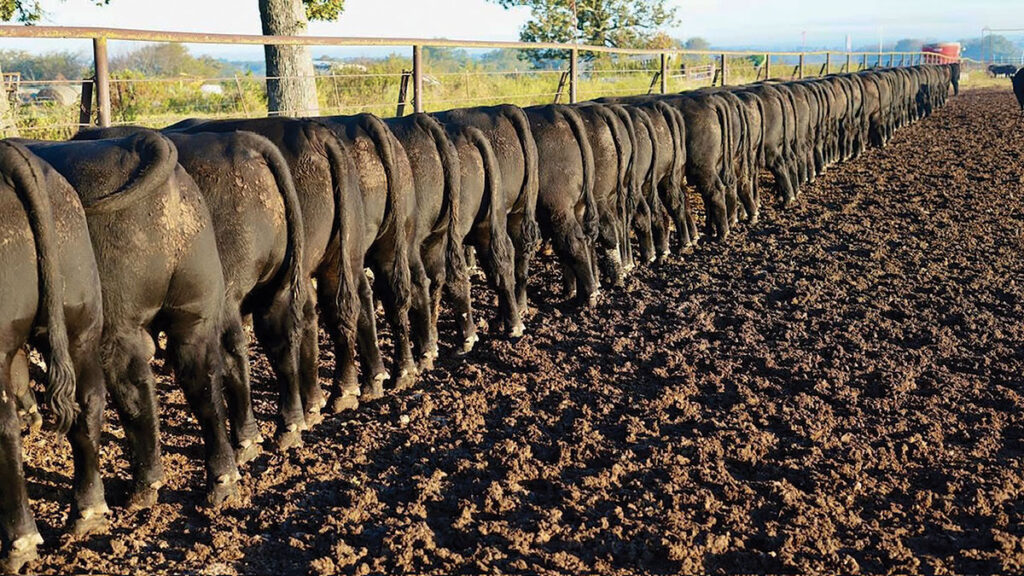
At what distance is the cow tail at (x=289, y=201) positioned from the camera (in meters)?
4.20

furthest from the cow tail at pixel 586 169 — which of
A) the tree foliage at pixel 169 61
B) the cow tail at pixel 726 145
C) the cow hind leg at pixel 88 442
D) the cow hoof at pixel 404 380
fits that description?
the tree foliage at pixel 169 61

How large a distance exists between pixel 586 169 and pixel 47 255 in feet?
14.1

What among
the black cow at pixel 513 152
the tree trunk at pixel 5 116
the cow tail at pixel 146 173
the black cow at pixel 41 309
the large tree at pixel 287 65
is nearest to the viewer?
the black cow at pixel 41 309

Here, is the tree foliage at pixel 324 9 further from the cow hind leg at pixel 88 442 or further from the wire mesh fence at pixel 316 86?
the cow hind leg at pixel 88 442

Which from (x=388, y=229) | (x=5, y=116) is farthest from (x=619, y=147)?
(x=5, y=116)

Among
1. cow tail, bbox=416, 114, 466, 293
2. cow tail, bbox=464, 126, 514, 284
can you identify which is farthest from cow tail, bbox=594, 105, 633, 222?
cow tail, bbox=416, 114, 466, 293

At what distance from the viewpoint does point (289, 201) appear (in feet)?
13.8

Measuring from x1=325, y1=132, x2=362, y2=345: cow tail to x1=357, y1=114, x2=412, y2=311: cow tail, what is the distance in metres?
0.36

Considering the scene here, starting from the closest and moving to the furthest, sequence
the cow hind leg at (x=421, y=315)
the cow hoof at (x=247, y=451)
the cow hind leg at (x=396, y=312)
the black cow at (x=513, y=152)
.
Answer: the cow hoof at (x=247, y=451) → the cow hind leg at (x=396, y=312) → the cow hind leg at (x=421, y=315) → the black cow at (x=513, y=152)

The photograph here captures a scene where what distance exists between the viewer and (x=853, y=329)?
6.00m

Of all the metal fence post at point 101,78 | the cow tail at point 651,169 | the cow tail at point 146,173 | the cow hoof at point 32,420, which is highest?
the metal fence post at point 101,78

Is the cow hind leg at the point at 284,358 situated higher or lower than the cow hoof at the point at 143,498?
higher

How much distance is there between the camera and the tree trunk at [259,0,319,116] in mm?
10438

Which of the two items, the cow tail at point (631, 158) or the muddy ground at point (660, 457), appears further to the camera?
the cow tail at point (631, 158)
